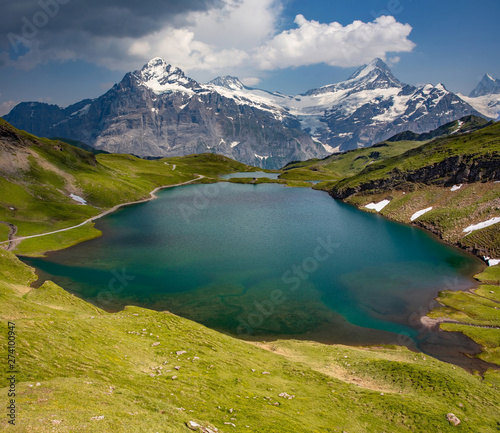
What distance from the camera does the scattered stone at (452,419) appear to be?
30.8 metres

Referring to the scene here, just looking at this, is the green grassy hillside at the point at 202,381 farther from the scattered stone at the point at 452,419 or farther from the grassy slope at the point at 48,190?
the grassy slope at the point at 48,190

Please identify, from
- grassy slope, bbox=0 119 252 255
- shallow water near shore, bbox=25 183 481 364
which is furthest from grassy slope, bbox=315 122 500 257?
grassy slope, bbox=0 119 252 255

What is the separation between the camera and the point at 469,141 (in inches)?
6993

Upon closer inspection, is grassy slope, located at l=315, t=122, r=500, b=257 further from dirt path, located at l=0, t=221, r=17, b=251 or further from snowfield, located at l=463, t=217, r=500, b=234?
dirt path, located at l=0, t=221, r=17, b=251

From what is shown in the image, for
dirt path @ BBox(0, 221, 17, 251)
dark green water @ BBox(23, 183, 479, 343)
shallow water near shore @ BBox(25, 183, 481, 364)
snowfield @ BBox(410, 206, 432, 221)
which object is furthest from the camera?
snowfield @ BBox(410, 206, 432, 221)

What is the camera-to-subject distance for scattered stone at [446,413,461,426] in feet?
101

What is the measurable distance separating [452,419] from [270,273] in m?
53.9

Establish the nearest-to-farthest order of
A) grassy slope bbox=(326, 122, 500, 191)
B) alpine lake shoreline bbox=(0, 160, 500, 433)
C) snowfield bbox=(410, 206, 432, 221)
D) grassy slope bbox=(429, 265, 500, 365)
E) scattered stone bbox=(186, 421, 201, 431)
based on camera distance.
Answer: scattered stone bbox=(186, 421, 201, 431) → alpine lake shoreline bbox=(0, 160, 500, 433) → grassy slope bbox=(429, 265, 500, 365) → snowfield bbox=(410, 206, 432, 221) → grassy slope bbox=(326, 122, 500, 191)

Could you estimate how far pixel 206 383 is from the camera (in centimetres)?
3259

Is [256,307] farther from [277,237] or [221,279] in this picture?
[277,237]

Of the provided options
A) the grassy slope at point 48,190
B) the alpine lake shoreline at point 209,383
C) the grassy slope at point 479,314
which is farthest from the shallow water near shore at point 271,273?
the grassy slope at point 48,190

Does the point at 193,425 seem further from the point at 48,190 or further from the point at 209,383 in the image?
the point at 48,190

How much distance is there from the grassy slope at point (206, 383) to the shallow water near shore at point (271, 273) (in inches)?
467

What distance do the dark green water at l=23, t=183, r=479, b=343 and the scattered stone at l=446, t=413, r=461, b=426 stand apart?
25.4 meters
